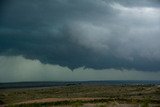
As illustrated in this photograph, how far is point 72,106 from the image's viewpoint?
5478 centimetres

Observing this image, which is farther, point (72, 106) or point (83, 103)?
point (83, 103)

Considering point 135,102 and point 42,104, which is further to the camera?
point 135,102

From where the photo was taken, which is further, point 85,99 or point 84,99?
point 84,99

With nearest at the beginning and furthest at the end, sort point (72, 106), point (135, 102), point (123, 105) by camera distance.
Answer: point (72, 106)
point (123, 105)
point (135, 102)

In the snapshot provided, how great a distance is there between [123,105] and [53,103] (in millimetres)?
11692

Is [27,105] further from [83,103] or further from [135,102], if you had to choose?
[135,102]

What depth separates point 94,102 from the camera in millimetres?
62938

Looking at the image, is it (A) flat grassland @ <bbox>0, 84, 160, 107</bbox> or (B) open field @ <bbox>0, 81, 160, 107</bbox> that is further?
(B) open field @ <bbox>0, 81, 160, 107</bbox>

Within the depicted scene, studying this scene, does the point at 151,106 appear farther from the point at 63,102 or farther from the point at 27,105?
the point at 27,105

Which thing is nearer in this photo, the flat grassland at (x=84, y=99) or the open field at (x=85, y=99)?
→ the flat grassland at (x=84, y=99)

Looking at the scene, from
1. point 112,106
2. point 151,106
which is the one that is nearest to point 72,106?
point 112,106

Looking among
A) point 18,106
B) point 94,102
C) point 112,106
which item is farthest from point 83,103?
point 18,106

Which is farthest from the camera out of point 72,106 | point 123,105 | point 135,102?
point 135,102

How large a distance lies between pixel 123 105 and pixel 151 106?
469 cm
